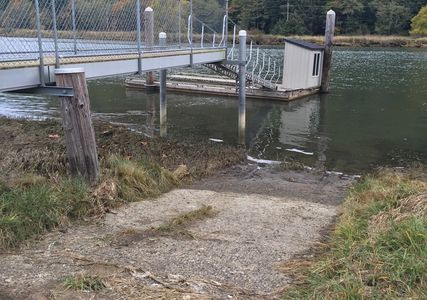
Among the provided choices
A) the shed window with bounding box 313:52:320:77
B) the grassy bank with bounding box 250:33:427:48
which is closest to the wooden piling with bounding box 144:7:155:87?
the shed window with bounding box 313:52:320:77

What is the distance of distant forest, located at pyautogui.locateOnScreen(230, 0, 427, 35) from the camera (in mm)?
85562

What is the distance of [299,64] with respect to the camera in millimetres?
23812

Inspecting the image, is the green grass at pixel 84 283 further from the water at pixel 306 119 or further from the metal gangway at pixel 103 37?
the water at pixel 306 119

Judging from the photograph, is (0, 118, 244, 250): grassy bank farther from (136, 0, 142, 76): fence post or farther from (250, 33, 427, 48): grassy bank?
(250, 33, 427, 48): grassy bank

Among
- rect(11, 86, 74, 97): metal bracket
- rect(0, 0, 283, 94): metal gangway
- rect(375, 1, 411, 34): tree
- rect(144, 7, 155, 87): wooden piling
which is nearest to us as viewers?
rect(11, 86, 74, 97): metal bracket

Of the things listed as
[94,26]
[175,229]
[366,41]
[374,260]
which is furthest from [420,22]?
[374,260]

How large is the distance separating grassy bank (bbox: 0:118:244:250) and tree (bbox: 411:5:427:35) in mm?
79402

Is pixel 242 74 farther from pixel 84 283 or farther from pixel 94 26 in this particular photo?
pixel 84 283

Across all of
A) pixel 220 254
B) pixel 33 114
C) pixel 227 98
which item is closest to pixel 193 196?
pixel 220 254

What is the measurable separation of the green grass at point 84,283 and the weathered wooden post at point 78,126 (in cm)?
309

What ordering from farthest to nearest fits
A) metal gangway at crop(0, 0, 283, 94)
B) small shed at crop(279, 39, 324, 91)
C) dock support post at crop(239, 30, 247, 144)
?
1. small shed at crop(279, 39, 324, 91)
2. dock support post at crop(239, 30, 247, 144)
3. metal gangway at crop(0, 0, 283, 94)

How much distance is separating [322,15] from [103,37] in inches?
3321

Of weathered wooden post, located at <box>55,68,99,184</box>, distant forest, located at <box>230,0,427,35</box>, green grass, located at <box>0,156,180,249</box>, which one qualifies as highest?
distant forest, located at <box>230,0,427,35</box>

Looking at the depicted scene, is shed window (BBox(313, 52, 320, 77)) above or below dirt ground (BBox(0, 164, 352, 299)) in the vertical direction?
above
